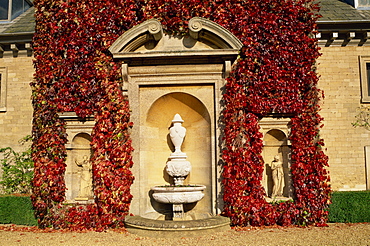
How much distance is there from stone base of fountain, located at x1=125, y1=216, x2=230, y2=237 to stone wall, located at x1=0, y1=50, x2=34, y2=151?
5.65 meters

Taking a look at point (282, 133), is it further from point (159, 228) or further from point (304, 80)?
point (159, 228)

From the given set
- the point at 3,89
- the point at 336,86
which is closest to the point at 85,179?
the point at 3,89

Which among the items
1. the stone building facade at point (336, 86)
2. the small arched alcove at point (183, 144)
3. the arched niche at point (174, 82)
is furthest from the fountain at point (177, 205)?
the stone building facade at point (336, 86)

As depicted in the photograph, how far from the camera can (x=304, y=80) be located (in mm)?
7047

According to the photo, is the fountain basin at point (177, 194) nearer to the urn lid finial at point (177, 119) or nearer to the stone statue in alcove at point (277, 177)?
the urn lid finial at point (177, 119)

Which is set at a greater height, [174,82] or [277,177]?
[174,82]

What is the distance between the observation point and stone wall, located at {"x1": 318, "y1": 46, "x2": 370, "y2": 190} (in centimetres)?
893

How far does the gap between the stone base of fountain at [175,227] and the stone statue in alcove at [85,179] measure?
1.67 meters

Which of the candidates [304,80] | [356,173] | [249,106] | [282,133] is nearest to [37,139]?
[249,106]

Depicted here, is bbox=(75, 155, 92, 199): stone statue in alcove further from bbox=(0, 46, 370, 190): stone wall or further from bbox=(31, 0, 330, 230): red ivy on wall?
bbox=(0, 46, 370, 190): stone wall

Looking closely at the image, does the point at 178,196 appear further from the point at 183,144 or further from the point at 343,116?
the point at 343,116

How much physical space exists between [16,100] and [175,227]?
7.10m

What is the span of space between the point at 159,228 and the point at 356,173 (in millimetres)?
6299

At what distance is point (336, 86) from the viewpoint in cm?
923
